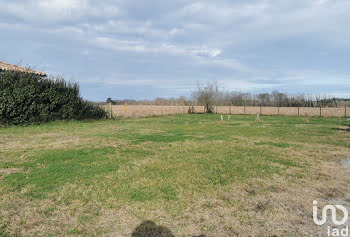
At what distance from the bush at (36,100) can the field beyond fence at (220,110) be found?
396 centimetres

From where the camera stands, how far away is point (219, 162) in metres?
6.22

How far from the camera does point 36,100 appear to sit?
15375 millimetres

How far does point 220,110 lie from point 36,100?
93.9 feet

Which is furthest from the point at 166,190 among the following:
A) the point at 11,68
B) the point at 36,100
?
the point at 11,68

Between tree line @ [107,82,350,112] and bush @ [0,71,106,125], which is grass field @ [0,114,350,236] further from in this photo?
tree line @ [107,82,350,112]

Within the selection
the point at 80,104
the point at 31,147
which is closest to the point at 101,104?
the point at 80,104

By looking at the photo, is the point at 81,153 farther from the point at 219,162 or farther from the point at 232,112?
the point at 232,112

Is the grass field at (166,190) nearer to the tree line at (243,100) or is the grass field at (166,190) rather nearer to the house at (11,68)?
the house at (11,68)

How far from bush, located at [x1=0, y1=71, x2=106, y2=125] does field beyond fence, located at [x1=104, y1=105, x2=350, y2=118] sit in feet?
13.0

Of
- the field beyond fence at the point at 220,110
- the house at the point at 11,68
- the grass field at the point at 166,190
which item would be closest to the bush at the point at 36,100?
the house at the point at 11,68

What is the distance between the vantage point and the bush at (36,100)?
1398 cm

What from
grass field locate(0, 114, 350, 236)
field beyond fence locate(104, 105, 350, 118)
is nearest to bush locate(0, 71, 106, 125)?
field beyond fence locate(104, 105, 350, 118)

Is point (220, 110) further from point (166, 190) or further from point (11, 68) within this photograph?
point (166, 190)

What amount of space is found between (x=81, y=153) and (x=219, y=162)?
13.5ft
